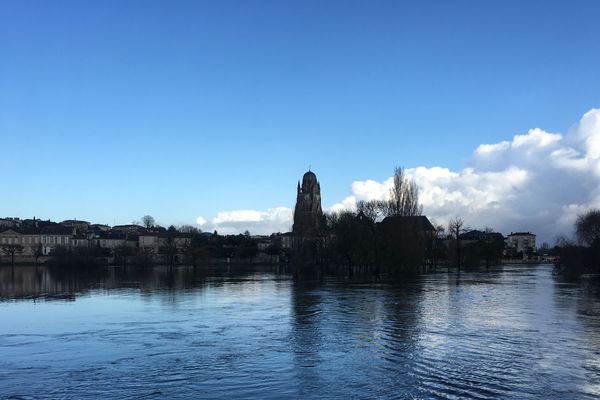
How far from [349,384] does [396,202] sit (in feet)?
194

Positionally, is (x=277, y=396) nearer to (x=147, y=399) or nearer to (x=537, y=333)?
(x=147, y=399)

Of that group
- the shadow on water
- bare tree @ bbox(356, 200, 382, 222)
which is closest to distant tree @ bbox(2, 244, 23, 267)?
the shadow on water

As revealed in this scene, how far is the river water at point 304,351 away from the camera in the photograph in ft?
41.5

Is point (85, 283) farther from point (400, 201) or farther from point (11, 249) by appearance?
point (11, 249)

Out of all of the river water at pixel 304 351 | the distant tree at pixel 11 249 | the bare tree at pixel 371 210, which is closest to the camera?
the river water at pixel 304 351

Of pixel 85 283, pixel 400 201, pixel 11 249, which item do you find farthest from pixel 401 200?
pixel 11 249

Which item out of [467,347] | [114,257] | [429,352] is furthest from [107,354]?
[114,257]

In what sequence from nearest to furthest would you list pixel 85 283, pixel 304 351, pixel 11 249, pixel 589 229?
pixel 304 351 → pixel 85 283 → pixel 589 229 → pixel 11 249

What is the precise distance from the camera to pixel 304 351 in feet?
56.4

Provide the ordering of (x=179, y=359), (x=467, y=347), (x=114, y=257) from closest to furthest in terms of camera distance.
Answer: (x=179, y=359)
(x=467, y=347)
(x=114, y=257)

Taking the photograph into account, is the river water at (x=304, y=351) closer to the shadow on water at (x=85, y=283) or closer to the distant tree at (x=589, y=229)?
the shadow on water at (x=85, y=283)

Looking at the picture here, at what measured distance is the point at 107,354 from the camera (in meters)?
17.0

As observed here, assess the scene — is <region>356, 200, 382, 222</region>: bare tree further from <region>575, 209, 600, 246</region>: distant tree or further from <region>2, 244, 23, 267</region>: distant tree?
<region>2, 244, 23, 267</region>: distant tree

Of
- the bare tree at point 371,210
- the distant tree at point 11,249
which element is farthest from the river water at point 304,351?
the distant tree at point 11,249
